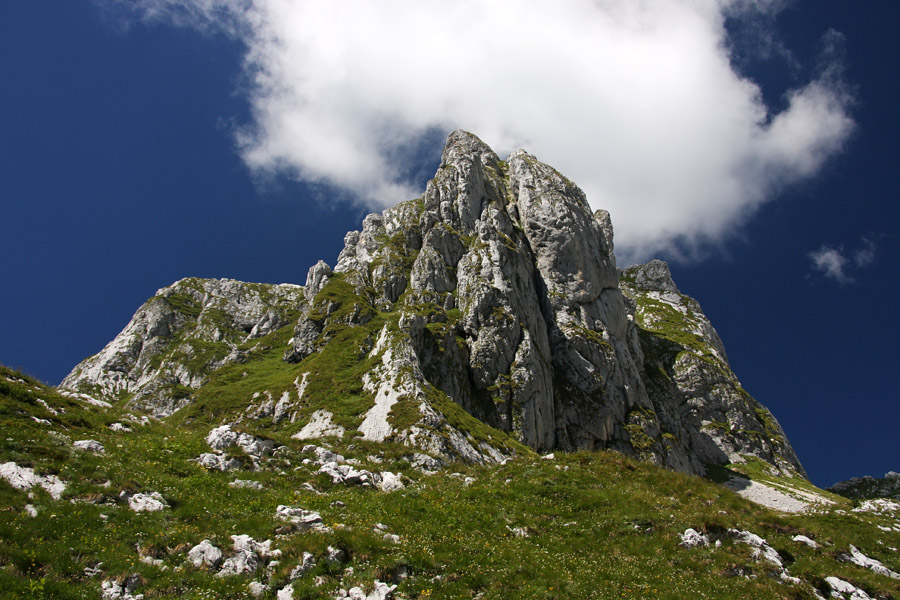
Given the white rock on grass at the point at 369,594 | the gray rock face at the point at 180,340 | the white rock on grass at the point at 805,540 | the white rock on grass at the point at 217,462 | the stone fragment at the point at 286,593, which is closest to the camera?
the stone fragment at the point at 286,593

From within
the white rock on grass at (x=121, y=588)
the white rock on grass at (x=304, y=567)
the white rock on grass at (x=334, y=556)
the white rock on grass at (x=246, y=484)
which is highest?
the white rock on grass at (x=246, y=484)

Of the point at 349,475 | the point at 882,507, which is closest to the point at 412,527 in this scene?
the point at 349,475

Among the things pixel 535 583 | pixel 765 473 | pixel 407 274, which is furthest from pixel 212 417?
pixel 765 473

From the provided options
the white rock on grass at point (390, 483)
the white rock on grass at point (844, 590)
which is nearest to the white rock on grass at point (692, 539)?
the white rock on grass at point (844, 590)

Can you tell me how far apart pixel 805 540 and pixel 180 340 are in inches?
6106

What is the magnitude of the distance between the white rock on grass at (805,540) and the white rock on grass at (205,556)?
23.3 metres

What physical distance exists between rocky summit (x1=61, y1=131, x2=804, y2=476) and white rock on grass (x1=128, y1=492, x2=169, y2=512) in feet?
113

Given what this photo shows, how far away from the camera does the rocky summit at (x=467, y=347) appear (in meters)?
70.6

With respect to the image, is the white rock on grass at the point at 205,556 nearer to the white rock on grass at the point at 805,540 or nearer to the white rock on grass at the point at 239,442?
the white rock on grass at the point at 239,442

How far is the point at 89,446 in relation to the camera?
20109 mm

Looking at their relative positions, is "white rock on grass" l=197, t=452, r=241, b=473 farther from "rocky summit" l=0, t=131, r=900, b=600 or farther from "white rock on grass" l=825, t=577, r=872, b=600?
"white rock on grass" l=825, t=577, r=872, b=600

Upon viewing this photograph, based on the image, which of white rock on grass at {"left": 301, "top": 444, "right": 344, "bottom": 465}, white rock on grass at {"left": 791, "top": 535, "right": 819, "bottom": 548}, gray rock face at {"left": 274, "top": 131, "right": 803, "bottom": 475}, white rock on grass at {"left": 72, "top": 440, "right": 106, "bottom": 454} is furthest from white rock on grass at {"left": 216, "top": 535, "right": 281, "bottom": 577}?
gray rock face at {"left": 274, "top": 131, "right": 803, "bottom": 475}

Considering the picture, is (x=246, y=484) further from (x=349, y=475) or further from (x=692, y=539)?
(x=692, y=539)

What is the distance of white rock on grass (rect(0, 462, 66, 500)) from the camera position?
15.3 m
